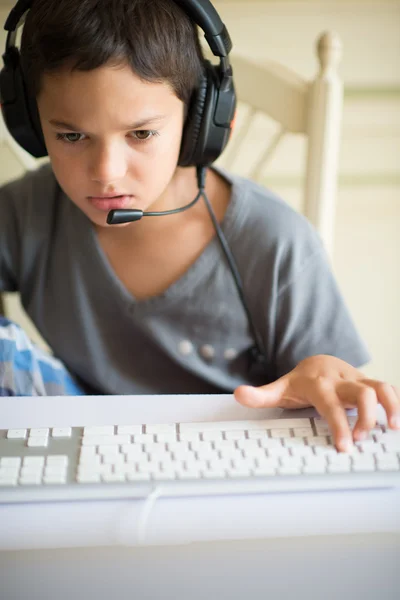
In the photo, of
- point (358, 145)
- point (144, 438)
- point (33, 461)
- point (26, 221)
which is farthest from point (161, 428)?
point (358, 145)

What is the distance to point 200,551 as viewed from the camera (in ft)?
1.55

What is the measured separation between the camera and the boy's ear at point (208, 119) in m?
0.69

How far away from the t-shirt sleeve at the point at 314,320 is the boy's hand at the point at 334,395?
171 mm

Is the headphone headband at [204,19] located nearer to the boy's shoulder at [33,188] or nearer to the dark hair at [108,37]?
the dark hair at [108,37]

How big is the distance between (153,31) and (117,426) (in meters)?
0.42

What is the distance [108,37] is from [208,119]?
156 mm

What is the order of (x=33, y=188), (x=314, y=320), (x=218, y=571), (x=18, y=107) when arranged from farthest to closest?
(x=33, y=188) → (x=314, y=320) → (x=18, y=107) → (x=218, y=571)

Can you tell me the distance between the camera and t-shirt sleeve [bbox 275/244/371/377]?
0.83 m

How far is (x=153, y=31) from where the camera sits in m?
0.63

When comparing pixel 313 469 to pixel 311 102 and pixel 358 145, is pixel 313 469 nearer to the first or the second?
pixel 311 102

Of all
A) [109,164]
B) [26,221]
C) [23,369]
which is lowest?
[23,369]

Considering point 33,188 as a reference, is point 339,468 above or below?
below

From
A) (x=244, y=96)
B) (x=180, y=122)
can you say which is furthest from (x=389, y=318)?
(x=180, y=122)

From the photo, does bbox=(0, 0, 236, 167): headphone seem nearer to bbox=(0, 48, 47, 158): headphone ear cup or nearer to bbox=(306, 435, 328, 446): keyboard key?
bbox=(0, 48, 47, 158): headphone ear cup
